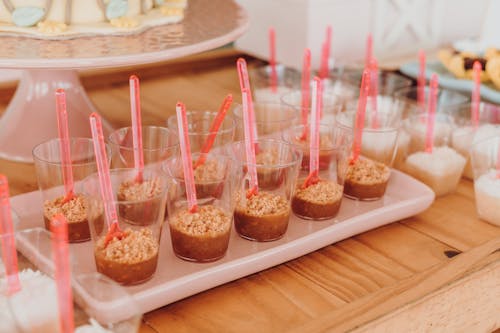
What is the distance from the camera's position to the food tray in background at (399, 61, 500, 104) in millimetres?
1348

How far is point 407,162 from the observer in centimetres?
110

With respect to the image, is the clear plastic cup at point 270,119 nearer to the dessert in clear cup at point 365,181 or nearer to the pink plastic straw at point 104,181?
the dessert in clear cup at point 365,181

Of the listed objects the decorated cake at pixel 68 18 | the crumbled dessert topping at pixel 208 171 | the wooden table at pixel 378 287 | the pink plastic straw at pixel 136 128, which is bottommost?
the wooden table at pixel 378 287

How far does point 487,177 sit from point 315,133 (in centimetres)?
28

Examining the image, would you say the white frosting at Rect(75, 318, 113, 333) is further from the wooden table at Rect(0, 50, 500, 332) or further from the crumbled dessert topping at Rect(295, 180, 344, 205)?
the crumbled dessert topping at Rect(295, 180, 344, 205)

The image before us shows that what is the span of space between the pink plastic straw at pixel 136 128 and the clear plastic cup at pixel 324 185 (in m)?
0.21

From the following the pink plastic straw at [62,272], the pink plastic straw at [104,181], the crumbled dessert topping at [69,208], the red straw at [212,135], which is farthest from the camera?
the red straw at [212,135]

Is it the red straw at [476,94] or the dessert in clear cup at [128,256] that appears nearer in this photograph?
the dessert in clear cup at [128,256]

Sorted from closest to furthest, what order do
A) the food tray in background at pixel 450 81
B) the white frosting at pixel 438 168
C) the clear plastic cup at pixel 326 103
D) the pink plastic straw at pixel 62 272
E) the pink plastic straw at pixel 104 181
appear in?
the pink plastic straw at pixel 62 272, the pink plastic straw at pixel 104 181, the white frosting at pixel 438 168, the clear plastic cup at pixel 326 103, the food tray in background at pixel 450 81

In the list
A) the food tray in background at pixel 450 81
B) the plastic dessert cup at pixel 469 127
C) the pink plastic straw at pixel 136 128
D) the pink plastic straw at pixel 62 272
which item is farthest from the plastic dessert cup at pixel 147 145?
the food tray in background at pixel 450 81

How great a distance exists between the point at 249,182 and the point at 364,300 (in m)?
0.21

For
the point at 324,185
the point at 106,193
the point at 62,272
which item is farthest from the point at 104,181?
the point at 324,185

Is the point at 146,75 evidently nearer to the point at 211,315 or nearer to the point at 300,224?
the point at 300,224

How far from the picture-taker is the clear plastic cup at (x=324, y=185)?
925 millimetres
